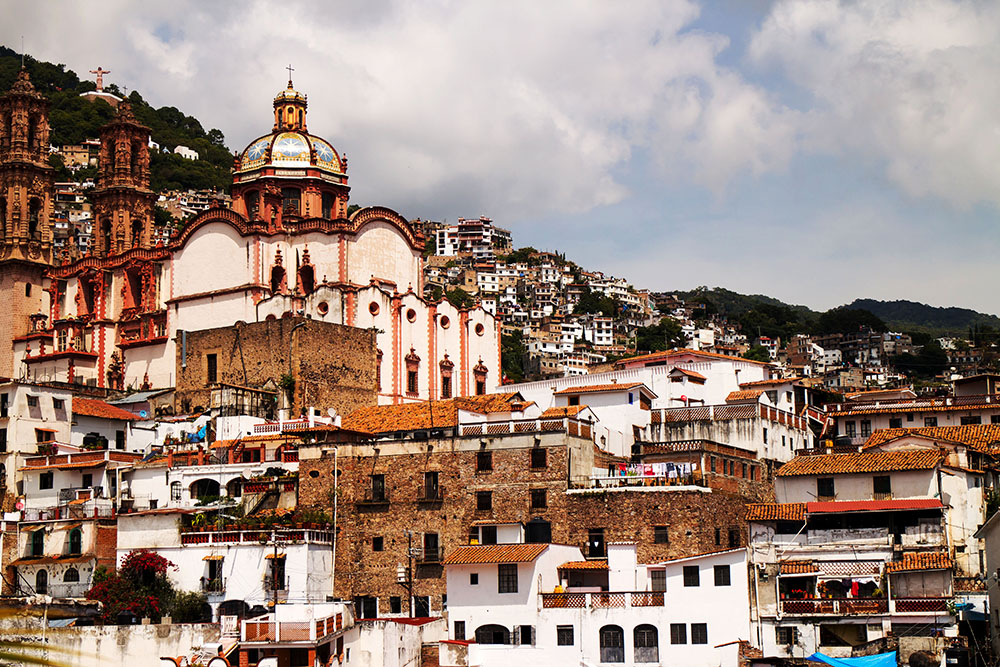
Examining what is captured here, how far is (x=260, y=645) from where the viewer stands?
35688 millimetres

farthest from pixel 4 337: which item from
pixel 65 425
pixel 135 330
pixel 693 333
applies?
pixel 693 333

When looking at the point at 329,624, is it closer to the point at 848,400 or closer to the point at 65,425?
the point at 65,425

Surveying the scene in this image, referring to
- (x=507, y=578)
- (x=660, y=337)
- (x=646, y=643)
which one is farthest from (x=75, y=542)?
(x=660, y=337)

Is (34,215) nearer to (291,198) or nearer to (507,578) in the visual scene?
(291,198)

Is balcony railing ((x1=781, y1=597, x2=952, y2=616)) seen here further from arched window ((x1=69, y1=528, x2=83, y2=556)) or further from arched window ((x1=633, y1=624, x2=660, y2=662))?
arched window ((x1=69, y1=528, x2=83, y2=556))

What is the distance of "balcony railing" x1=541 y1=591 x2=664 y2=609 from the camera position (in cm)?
3762

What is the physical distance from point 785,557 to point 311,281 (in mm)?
32162

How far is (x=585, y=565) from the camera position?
39.6 meters

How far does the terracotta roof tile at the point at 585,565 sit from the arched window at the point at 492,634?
8.74ft

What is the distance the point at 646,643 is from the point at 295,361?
2227 cm

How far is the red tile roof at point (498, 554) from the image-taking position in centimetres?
3834

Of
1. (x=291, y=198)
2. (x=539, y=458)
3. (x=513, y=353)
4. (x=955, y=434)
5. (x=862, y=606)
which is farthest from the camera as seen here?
(x=513, y=353)

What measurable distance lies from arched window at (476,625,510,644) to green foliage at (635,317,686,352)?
106853 millimetres

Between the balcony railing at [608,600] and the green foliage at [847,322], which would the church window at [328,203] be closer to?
the balcony railing at [608,600]
